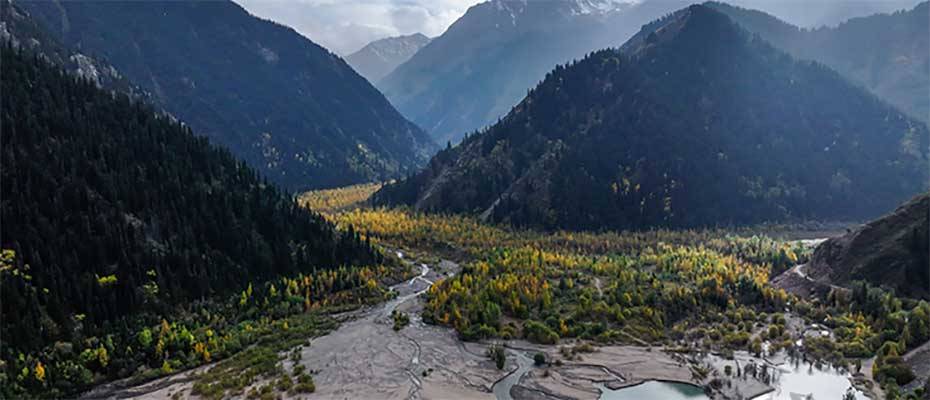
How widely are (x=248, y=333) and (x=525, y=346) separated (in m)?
38.7

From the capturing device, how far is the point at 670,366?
73.6 m

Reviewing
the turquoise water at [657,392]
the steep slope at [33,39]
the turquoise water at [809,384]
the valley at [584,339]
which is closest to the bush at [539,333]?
the valley at [584,339]

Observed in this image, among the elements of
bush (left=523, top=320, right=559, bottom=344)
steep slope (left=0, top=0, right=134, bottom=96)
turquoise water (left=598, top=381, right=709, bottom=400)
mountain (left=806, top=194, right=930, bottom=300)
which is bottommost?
turquoise water (left=598, top=381, right=709, bottom=400)

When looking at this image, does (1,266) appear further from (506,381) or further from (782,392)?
(782,392)

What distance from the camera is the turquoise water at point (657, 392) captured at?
65875mm

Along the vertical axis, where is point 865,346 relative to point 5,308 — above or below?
below

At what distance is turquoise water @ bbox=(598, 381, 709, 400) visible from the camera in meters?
65.9

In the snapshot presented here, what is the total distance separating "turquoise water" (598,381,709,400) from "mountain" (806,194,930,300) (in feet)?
154

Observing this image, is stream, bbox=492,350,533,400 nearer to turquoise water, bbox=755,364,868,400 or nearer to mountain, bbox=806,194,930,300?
→ turquoise water, bbox=755,364,868,400

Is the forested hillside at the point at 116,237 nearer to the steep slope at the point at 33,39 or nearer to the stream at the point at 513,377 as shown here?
the stream at the point at 513,377

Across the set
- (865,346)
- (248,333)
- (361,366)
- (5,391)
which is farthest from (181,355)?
(865,346)

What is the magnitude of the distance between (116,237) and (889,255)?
120 metres

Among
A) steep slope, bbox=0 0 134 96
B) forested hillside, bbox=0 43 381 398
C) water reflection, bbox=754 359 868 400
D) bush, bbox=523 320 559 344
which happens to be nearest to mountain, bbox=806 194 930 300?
water reflection, bbox=754 359 868 400

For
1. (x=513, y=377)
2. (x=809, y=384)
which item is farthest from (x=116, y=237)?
(x=809, y=384)
